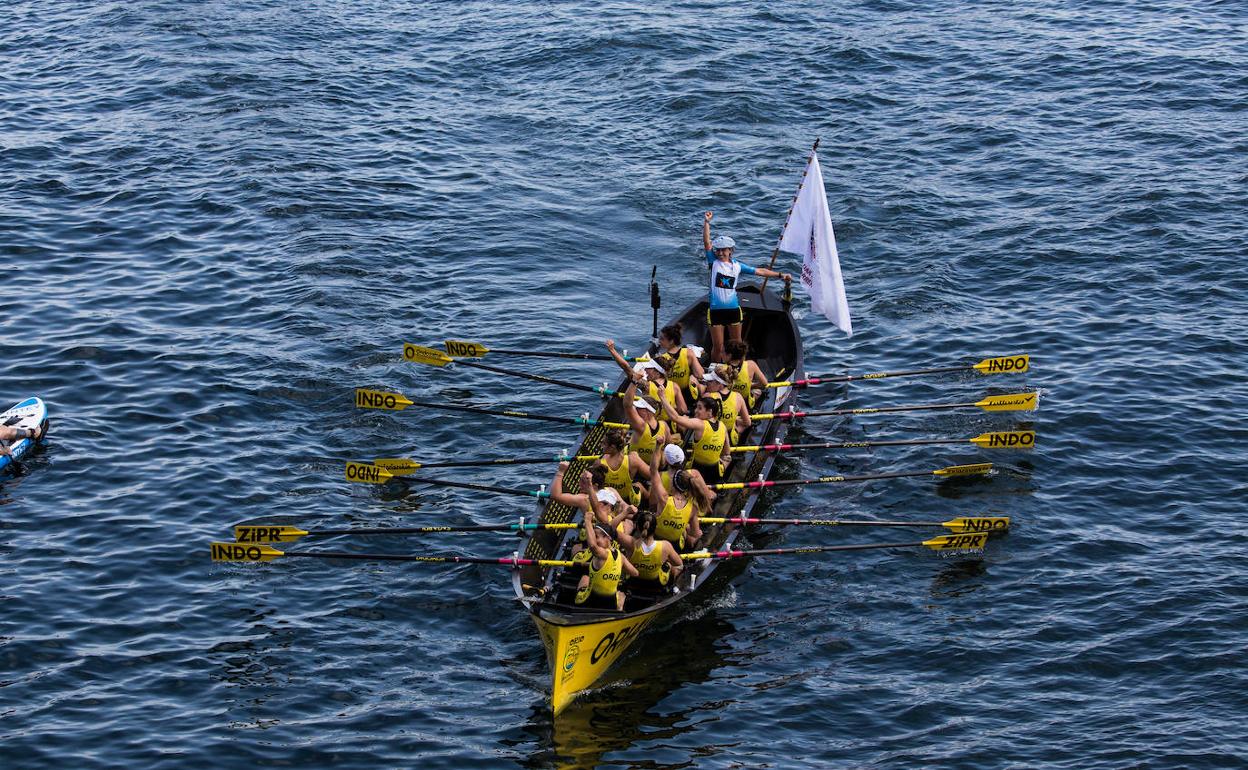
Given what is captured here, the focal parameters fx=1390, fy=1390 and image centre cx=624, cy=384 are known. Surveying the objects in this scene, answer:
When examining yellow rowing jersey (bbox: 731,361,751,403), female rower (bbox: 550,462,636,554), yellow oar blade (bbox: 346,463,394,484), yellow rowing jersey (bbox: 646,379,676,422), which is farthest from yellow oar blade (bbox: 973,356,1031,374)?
yellow oar blade (bbox: 346,463,394,484)

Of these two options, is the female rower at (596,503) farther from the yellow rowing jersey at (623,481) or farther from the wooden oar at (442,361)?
the wooden oar at (442,361)

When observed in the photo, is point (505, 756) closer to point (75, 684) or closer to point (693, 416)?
point (75, 684)

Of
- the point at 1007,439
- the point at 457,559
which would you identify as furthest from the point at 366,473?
the point at 1007,439

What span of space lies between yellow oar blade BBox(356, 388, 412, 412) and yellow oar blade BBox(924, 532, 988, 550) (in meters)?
10.4

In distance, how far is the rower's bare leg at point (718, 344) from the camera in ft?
93.6

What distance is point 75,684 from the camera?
20.5m

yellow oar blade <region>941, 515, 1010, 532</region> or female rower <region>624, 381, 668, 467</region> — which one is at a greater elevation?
female rower <region>624, 381, 668, 467</region>

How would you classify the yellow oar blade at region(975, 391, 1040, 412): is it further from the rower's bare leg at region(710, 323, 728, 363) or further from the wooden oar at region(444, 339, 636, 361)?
the wooden oar at region(444, 339, 636, 361)

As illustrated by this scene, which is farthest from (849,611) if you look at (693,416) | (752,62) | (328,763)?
(752,62)

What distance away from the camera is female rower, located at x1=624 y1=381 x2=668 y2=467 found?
2344cm

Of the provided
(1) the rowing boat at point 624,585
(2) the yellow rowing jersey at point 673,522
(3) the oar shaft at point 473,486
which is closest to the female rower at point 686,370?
(1) the rowing boat at point 624,585

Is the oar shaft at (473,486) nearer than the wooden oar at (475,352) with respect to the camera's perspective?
Yes

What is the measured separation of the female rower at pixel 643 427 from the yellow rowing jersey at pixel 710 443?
686mm

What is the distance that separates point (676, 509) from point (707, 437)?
2322mm
